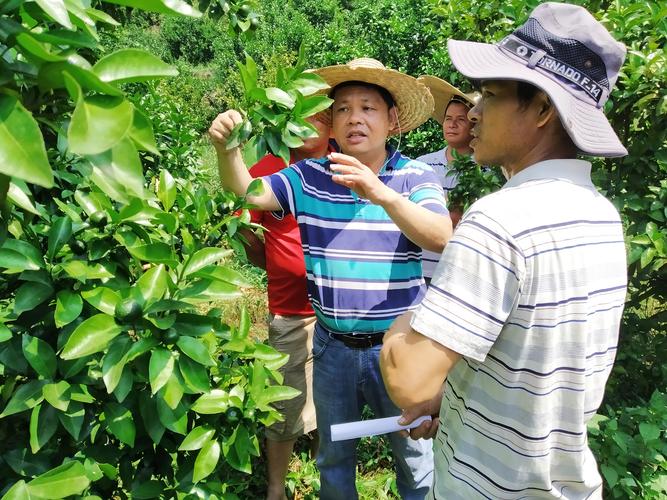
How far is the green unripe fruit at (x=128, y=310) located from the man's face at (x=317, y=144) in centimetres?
170

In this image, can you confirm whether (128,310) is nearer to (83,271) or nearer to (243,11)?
(83,271)

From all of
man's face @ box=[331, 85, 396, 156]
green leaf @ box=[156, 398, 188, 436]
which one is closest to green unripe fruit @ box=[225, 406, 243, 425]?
green leaf @ box=[156, 398, 188, 436]

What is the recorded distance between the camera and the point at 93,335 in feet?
3.41

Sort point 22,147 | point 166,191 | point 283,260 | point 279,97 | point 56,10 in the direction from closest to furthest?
1. point 22,147
2. point 56,10
3. point 279,97
4. point 166,191
5. point 283,260

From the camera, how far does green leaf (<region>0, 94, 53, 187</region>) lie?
0.55 metres

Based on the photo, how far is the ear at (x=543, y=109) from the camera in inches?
47.3

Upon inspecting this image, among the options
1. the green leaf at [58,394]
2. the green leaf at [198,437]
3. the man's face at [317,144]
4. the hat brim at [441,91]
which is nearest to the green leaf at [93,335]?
the green leaf at [58,394]

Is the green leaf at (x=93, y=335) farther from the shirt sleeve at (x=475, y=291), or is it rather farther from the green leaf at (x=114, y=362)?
the shirt sleeve at (x=475, y=291)

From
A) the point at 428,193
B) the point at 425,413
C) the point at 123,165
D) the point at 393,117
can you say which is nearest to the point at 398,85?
the point at 393,117

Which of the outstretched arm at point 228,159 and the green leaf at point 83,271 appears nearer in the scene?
the green leaf at point 83,271

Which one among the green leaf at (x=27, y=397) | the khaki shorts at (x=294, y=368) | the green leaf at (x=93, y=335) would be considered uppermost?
the green leaf at (x=93, y=335)

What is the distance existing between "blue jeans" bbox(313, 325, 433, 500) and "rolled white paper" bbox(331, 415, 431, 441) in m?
0.54

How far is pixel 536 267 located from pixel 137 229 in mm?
898

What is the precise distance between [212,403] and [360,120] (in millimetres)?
1303
